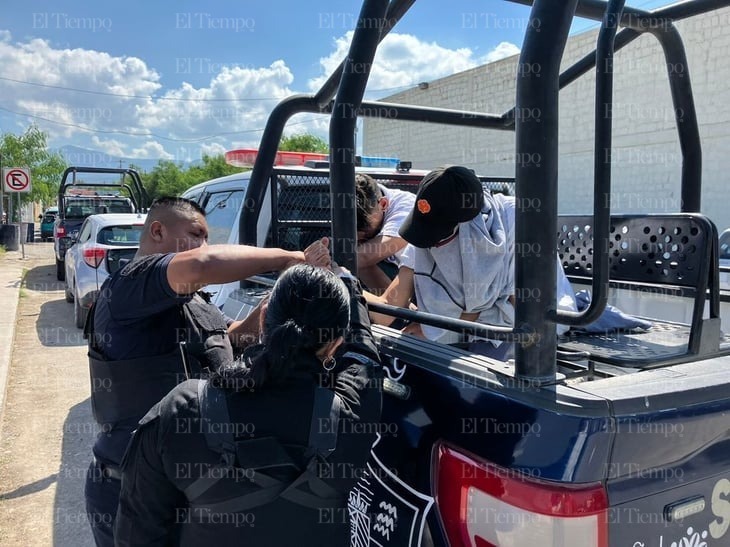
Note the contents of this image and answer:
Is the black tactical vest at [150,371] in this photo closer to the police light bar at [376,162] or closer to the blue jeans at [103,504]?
the blue jeans at [103,504]

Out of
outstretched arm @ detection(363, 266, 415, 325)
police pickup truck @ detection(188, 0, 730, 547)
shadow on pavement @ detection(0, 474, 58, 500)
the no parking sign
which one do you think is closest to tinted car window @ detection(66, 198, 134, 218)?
the no parking sign

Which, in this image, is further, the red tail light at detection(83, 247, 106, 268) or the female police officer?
the red tail light at detection(83, 247, 106, 268)

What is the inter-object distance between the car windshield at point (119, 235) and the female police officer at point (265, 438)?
7385 mm

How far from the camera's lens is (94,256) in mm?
8047

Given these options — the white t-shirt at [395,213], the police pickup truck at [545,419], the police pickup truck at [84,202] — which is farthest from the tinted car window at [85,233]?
the police pickup truck at [545,419]

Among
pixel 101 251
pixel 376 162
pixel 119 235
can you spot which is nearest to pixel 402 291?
pixel 376 162

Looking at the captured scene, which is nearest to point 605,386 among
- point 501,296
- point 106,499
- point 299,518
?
point 299,518

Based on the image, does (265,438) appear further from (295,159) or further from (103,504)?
(295,159)

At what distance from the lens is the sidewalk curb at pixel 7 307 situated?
6.31m

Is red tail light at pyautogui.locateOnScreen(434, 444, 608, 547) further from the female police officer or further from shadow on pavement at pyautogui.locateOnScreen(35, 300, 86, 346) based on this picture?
shadow on pavement at pyautogui.locateOnScreen(35, 300, 86, 346)

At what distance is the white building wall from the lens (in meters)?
12.4

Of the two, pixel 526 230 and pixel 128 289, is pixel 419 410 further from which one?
pixel 128 289

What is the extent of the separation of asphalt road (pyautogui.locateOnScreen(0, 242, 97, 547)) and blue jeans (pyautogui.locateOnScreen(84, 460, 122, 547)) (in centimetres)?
172

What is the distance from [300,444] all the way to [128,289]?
0.76 metres
